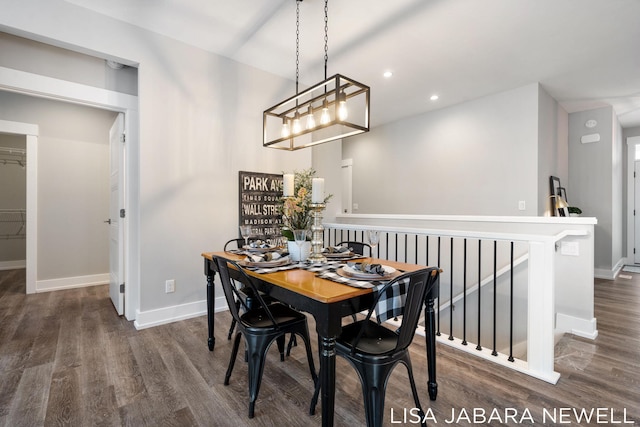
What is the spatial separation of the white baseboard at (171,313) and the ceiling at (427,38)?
2599mm

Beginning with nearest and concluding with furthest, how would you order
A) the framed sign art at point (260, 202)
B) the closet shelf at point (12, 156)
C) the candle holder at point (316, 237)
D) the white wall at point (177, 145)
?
the candle holder at point (316, 237) → the white wall at point (177, 145) → the framed sign art at point (260, 202) → the closet shelf at point (12, 156)

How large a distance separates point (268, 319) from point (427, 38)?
2.78 metres

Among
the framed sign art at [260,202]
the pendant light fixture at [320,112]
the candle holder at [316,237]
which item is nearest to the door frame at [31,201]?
the framed sign art at [260,202]

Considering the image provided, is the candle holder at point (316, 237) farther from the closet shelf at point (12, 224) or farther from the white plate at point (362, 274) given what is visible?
the closet shelf at point (12, 224)

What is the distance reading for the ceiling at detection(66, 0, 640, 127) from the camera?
8.09 ft

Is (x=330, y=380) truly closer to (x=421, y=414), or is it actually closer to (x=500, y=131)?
(x=421, y=414)

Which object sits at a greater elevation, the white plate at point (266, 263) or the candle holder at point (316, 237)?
the candle holder at point (316, 237)

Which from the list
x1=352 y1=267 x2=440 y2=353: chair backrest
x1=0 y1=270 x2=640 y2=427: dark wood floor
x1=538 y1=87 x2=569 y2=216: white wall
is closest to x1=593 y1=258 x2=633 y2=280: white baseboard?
x1=538 y1=87 x2=569 y2=216: white wall

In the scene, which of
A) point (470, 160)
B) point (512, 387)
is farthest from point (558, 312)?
point (470, 160)

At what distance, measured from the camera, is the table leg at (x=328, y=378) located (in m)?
1.30

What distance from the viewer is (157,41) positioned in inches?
114

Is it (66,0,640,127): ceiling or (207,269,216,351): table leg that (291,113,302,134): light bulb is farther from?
(207,269,216,351): table leg

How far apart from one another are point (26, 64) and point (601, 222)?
7.62 m

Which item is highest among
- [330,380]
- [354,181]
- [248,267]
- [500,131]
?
[500,131]
